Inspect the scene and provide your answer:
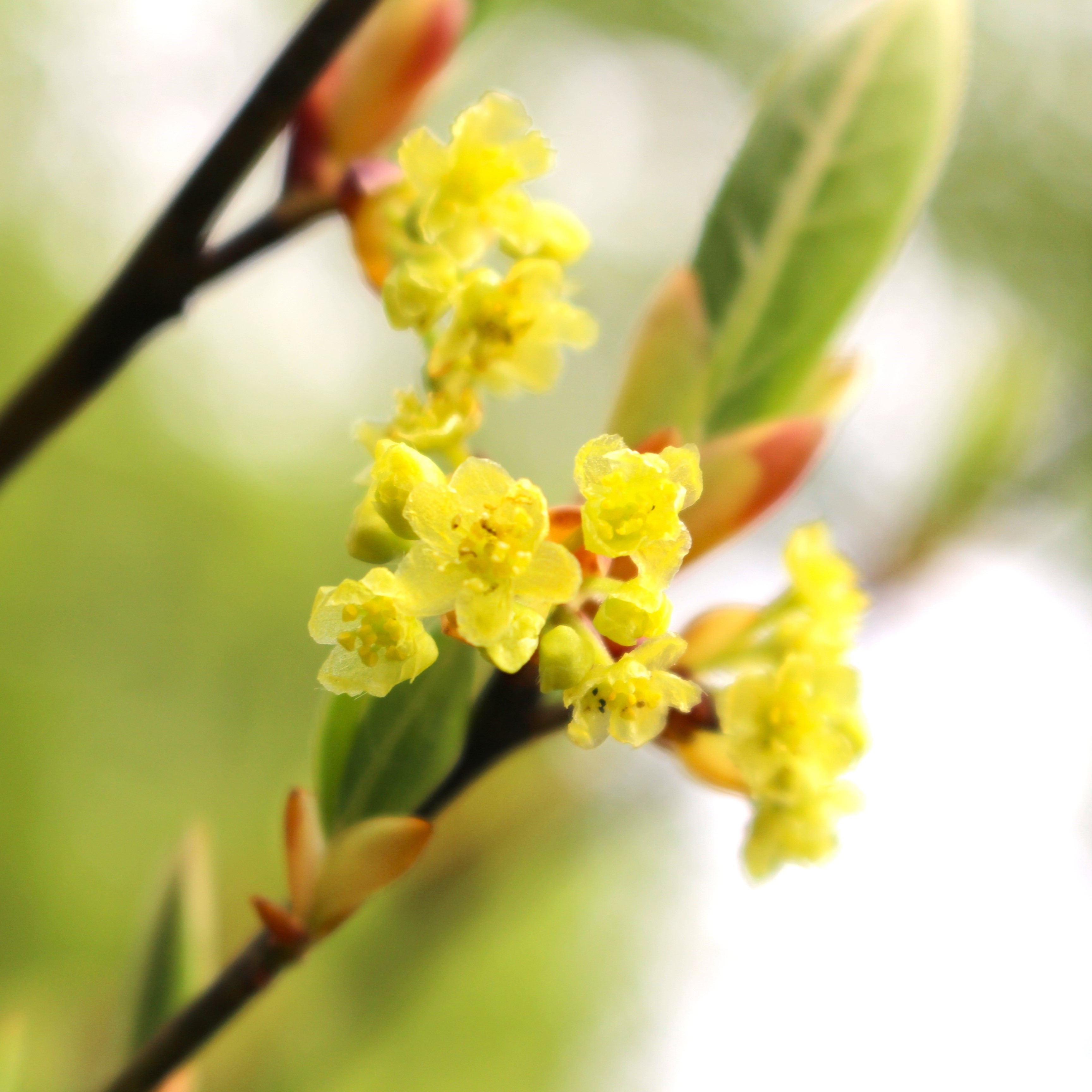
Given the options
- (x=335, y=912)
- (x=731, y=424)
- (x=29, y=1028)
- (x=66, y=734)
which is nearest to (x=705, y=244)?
(x=731, y=424)

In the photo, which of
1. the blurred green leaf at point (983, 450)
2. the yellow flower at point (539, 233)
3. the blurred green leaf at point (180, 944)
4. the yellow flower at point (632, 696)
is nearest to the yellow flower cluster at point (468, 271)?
the yellow flower at point (539, 233)

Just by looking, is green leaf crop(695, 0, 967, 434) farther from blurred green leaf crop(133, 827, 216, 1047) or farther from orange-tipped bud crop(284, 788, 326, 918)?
blurred green leaf crop(133, 827, 216, 1047)

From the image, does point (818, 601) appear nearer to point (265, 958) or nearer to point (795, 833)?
point (795, 833)

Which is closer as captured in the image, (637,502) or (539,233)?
(637,502)

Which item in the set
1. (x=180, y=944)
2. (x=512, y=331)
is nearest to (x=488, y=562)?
(x=512, y=331)

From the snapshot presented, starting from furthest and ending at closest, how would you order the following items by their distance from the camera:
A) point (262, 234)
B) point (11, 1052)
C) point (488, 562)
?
point (11, 1052)
point (262, 234)
point (488, 562)

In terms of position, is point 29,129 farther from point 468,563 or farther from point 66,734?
point 468,563
